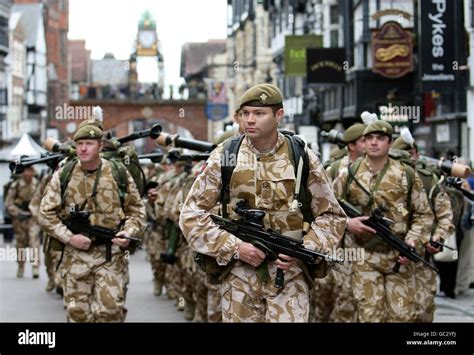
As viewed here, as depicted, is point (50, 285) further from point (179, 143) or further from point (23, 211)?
point (179, 143)

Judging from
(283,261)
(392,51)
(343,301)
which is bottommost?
(343,301)

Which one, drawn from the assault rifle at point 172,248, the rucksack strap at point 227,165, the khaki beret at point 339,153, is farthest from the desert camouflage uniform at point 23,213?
the rucksack strap at point 227,165

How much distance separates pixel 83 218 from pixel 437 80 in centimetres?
1304

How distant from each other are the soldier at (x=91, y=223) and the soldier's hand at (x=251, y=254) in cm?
309

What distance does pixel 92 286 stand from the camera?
11.1m

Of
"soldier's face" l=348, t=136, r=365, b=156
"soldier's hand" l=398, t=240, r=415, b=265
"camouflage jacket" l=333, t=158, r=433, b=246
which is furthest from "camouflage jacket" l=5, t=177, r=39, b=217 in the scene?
"soldier's hand" l=398, t=240, r=415, b=265

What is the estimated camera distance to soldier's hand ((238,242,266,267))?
7996 mm

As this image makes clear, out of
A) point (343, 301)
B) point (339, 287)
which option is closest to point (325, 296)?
point (339, 287)

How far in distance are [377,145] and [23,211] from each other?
39.0ft

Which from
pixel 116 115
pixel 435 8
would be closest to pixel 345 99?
pixel 116 115

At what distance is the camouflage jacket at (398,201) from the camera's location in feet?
35.9
